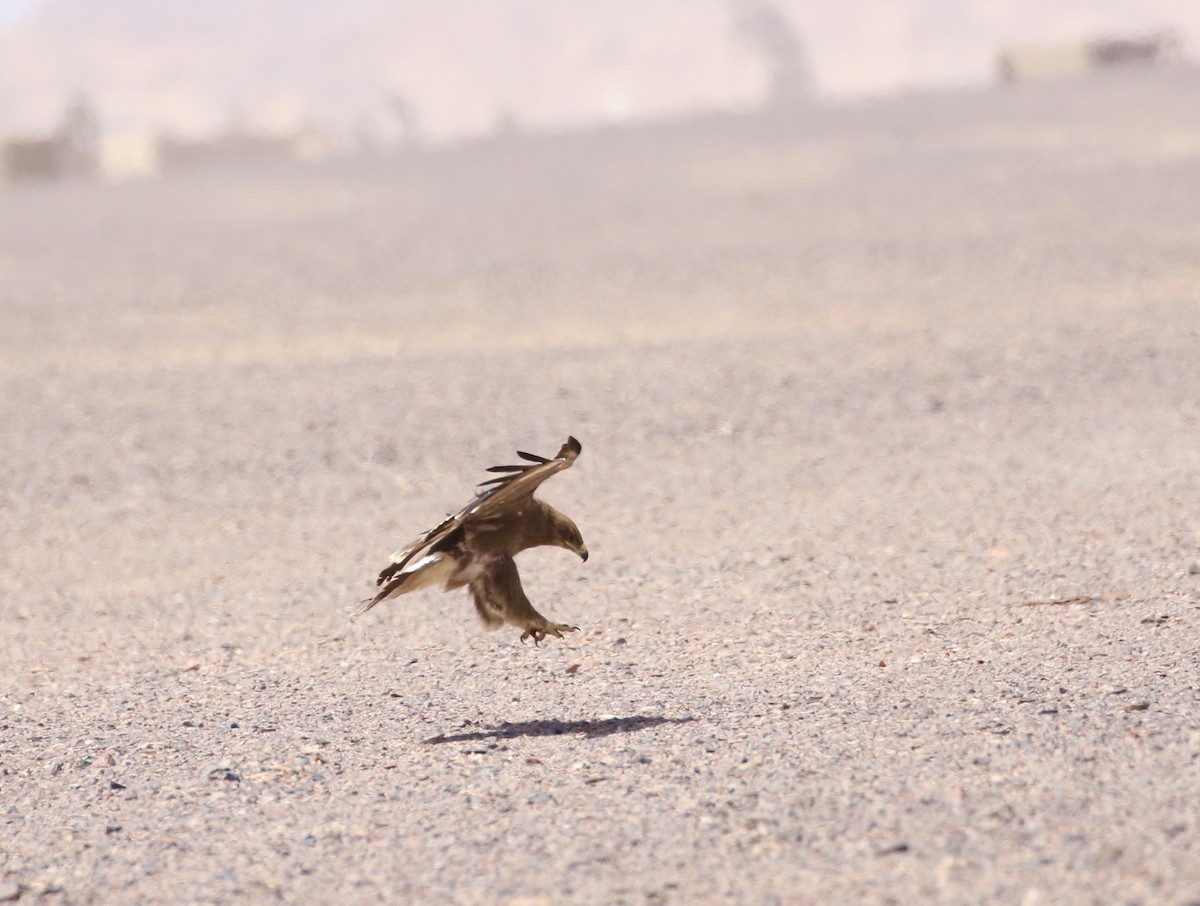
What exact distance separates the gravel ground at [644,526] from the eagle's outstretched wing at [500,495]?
66 cm

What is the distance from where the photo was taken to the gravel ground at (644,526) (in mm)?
4258

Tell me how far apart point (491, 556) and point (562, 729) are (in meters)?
0.67

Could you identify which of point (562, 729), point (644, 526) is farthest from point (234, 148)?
point (562, 729)

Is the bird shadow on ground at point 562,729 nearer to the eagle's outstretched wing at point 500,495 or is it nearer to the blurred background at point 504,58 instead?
the eagle's outstretched wing at point 500,495

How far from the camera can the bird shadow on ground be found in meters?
5.27

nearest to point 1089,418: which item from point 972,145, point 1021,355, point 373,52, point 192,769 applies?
point 1021,355

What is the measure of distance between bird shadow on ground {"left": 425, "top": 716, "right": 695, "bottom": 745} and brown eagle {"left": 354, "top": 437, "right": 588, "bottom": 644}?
349 mm

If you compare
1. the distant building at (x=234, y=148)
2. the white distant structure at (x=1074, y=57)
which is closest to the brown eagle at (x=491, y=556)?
the white distant structure at (x=1074, y=57)

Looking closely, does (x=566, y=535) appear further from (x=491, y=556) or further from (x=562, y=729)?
(x=562, y=729)

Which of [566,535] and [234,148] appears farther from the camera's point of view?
[234,148]

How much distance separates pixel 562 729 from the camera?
5340mm

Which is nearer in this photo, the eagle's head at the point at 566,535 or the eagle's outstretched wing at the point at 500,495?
the eagle's outstretched wing at the point at 500,495

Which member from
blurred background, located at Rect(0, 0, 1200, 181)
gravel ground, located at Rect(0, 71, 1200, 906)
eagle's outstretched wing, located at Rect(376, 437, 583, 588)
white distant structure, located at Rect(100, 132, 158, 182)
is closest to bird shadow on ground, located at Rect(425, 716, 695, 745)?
gravel ground, located at Rect(0, 71, 1200, 906)

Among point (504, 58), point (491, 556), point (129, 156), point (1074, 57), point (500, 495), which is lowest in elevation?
point (491, 556)
